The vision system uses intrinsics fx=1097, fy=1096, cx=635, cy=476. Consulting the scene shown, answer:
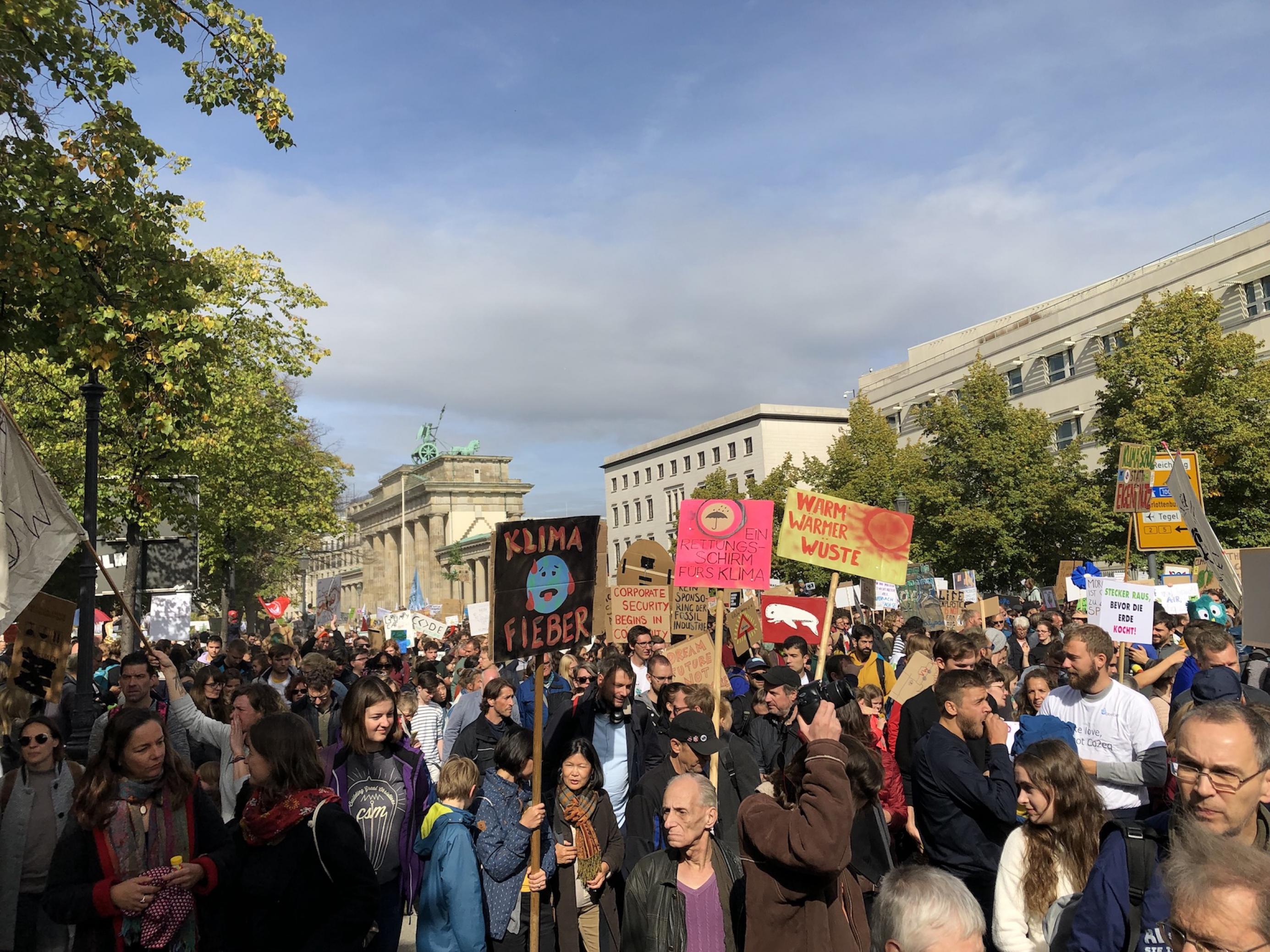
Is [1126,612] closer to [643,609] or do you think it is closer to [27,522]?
[643,609]

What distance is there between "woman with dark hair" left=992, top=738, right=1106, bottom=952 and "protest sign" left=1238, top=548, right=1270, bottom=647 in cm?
623

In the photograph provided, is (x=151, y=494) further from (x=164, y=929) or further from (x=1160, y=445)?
(x=1160, y=445)

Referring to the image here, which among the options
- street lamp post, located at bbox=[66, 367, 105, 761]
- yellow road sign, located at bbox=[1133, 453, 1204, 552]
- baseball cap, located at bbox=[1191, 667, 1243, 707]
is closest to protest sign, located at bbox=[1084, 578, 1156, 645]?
baseball cap, located at bbox=[1191, 667, 1243, 707]

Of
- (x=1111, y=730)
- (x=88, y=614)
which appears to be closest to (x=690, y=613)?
(x=88, y=614)

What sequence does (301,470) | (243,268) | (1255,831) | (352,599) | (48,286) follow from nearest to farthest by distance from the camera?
(1255,831), (48,286), (243,268), (301,470), (352,599)

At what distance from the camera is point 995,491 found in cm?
4309

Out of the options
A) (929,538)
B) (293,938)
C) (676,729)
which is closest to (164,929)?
(293,938)

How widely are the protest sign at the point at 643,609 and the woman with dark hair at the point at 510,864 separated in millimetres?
6838

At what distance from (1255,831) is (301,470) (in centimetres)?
3472

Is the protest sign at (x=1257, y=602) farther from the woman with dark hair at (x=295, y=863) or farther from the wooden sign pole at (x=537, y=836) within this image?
the woman with dark hair at (x=295, y=863)

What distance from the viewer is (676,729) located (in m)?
6.10

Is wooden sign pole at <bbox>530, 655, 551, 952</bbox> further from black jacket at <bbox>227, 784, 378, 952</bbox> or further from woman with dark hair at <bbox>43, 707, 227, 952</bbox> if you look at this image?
woman with dark hair at <bbox>43, 707, 227, 952</bbox>

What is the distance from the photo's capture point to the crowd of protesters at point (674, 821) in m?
3.31

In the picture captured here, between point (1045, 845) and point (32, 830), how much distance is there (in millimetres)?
4492
